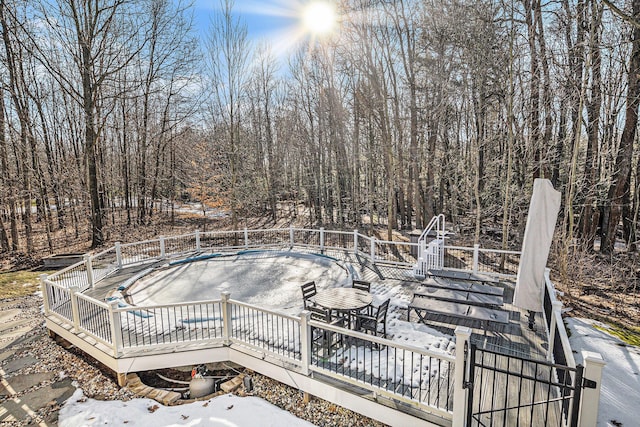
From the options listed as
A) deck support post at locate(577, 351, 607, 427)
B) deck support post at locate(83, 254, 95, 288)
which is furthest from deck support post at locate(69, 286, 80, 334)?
deck support post at locate(577, 351, 607, 427)

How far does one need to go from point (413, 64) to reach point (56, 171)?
18.6 metres

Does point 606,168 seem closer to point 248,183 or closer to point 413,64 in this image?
point 413,64

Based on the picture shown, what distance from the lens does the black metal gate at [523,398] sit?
3133 mm

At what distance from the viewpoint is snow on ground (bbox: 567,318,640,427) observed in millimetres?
4176

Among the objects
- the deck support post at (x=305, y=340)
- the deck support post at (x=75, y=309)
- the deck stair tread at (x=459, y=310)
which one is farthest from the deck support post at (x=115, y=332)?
the deck stair tread at (x=459, y=310)

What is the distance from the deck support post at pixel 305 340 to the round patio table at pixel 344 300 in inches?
39.8

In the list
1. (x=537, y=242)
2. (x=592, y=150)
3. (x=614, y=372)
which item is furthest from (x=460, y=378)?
(x=592, y=150)

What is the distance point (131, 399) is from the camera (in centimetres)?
561

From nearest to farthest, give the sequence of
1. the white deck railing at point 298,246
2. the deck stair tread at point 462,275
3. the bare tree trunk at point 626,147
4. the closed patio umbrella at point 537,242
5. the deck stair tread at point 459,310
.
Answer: the closed patio umbrella at point 537,242, the deck stair tread at point 459,310, the deck stair tread at point 462,275, the white deck railing at point 298,246, the bare tree trunk at point 626,147

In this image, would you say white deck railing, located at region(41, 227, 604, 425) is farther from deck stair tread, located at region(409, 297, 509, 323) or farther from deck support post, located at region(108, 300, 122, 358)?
deck stair tread, located at region(409, 297, 509, 323)

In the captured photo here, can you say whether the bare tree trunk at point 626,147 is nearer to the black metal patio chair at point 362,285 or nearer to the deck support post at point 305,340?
the black metal patio chair at point 362,285

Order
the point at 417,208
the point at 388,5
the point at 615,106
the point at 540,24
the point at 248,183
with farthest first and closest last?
1. the point at 248,183
2. the point at 417,208
3. the point at 388,5
4. the point at 615,106
5. the point at 540,24

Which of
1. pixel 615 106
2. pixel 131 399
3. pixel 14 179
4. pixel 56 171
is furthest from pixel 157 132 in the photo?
pixel 615 106

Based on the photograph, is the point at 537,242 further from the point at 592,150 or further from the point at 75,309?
the point at 592,150
